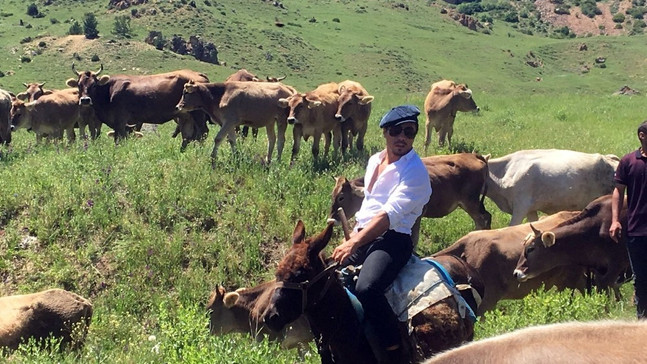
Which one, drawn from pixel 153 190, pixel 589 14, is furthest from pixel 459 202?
pixel 589 14

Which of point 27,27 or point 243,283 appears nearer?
point 243,283

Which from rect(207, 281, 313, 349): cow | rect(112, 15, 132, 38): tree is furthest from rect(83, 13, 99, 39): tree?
rect(207, 281, 313, 349): cow

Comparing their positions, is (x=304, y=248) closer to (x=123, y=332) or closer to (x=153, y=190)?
(x=123, y=332)

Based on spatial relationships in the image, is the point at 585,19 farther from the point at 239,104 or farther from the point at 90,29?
the point at 239,104

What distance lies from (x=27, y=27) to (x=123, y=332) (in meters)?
68.3

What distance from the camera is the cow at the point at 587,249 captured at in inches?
335

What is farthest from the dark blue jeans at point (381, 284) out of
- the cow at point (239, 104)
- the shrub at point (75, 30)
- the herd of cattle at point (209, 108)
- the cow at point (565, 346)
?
the shrub at point (75, 30)

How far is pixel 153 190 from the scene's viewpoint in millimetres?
11297

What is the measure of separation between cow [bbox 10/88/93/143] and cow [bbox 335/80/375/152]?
316 inches

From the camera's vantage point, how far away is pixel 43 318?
768 centimetres

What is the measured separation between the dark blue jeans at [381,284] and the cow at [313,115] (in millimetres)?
9082

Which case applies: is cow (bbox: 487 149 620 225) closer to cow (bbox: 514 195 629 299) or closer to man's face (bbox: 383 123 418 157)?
cow (bbox: 514 195 629 299)

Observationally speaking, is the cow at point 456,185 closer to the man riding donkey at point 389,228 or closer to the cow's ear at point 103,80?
the man riding donkey at point 389,228

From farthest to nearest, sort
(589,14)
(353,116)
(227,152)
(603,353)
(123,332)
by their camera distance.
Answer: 1. (589,14)
2. (353,116)
3. (227,152)
4. (123,332)
5. (603,353)
